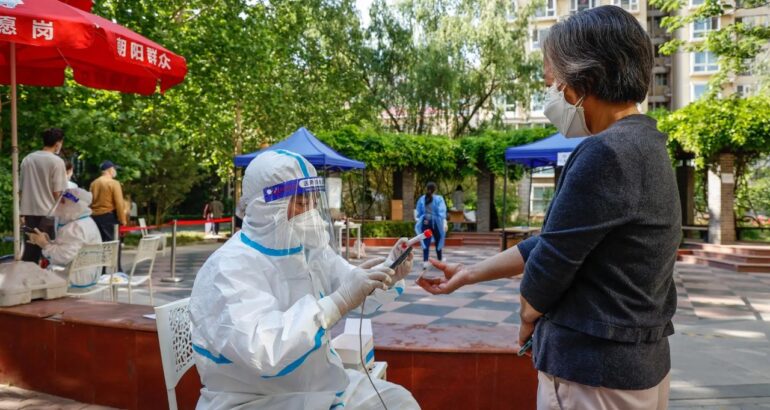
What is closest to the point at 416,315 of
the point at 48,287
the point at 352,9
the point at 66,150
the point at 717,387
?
the point at 717,387

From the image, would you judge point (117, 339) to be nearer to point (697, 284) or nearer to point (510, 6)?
point (697, 284)

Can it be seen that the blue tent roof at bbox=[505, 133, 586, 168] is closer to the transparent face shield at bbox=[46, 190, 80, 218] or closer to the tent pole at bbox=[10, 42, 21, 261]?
the transparent face shield at bbox=[46, 190, 80, 218]

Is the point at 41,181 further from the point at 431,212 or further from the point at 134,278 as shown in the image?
the point at 431,212

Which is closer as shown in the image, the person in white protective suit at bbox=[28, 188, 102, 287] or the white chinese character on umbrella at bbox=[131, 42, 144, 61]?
the white chinese character on umbrella at bbox=[131, 42, 144, 61]

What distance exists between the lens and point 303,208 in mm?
1933

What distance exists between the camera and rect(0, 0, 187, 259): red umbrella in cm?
329

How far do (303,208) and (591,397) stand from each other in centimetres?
109

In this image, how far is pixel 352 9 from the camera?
24.3m

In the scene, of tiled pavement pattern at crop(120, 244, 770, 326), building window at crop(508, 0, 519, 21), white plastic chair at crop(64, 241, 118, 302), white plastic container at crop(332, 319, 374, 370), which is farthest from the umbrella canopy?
building window at crop(508, 0, 519, 21)

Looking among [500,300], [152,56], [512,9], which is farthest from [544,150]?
[512,9]

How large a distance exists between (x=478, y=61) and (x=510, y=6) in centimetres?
256

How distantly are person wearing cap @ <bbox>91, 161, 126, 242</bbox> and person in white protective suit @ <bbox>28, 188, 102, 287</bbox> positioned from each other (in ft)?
9.84

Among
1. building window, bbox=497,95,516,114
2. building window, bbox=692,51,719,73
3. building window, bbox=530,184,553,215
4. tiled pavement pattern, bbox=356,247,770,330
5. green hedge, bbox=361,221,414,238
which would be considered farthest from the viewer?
building window, bbox=692,51,719,73

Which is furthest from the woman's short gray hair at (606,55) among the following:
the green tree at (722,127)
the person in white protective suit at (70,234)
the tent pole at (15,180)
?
the green tree at (722,127)
